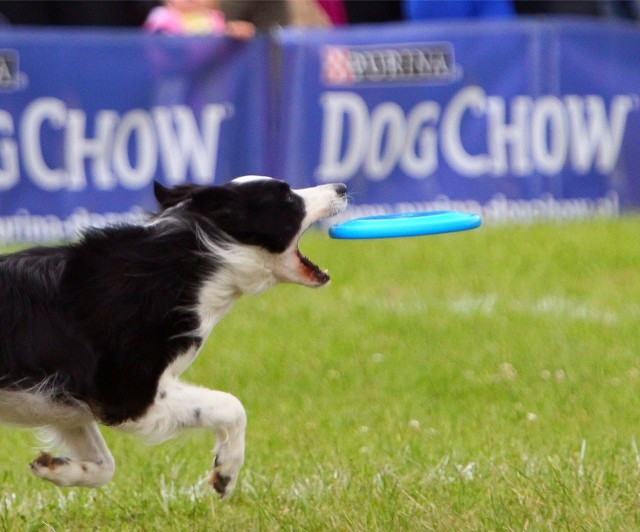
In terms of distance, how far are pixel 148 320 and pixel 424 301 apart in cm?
416

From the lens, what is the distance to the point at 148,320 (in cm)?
458

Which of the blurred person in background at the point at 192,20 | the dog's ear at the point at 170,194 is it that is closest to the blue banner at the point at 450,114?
the blurred person in background at the point at 192,20

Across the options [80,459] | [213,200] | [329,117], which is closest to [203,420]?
[80,459]

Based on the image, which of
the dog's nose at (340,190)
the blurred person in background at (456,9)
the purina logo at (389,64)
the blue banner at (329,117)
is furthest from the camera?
the blurred person in background at (456,9)

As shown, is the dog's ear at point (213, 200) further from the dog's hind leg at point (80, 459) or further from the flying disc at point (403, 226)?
the dog's hind leg at point (80, 459)

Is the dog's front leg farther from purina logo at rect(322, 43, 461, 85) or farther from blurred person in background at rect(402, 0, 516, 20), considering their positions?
blurred person in background at rect(402, 0, 516, 20)

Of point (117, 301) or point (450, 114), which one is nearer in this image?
point (117, 301)

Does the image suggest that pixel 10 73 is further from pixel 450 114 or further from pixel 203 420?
pixel 203 420

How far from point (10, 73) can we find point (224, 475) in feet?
21.0

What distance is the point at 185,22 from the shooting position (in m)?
11.5

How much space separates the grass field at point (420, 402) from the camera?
500cm

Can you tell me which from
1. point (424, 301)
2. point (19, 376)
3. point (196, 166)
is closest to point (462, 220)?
point (19, 376)

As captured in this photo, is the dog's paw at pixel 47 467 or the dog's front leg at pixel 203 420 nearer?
the dog's front leg at pixel 203 420

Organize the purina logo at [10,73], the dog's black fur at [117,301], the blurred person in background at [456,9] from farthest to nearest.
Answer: the blurred person in background at [456,9] → the purina logo at [10,73] → the dog's black fur at [117,301]
